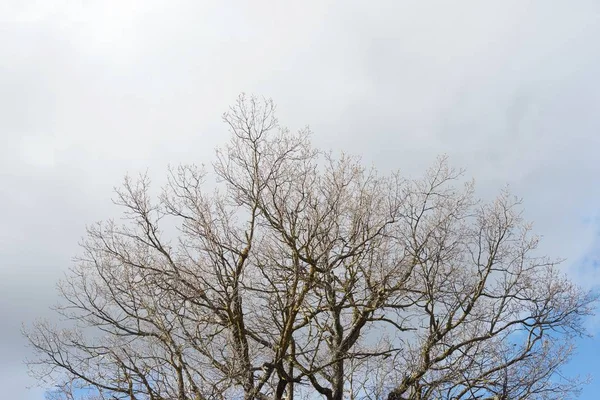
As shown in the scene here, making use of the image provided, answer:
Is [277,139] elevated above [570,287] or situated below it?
above

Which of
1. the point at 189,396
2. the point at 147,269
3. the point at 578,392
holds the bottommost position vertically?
the point at 189,396

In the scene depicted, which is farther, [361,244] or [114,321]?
[114,321]

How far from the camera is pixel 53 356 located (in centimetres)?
1482

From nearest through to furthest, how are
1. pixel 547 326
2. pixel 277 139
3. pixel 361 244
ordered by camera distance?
1. pixel 361 244
2. pixel 277 139
3. pixel 547 326

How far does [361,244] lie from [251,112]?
391cm

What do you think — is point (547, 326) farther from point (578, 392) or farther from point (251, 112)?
point (251, 112)

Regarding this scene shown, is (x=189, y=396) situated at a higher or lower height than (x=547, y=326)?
lower

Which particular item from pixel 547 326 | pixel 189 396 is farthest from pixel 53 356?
pixel 547 326

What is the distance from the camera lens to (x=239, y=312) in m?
13.7

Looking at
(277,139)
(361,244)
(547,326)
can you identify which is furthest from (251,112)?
(547,326)

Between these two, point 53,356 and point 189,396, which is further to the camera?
point 53,356

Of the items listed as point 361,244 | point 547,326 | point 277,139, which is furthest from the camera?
point 547,326

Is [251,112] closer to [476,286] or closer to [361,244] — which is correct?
[361,244]

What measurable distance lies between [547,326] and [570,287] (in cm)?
115
